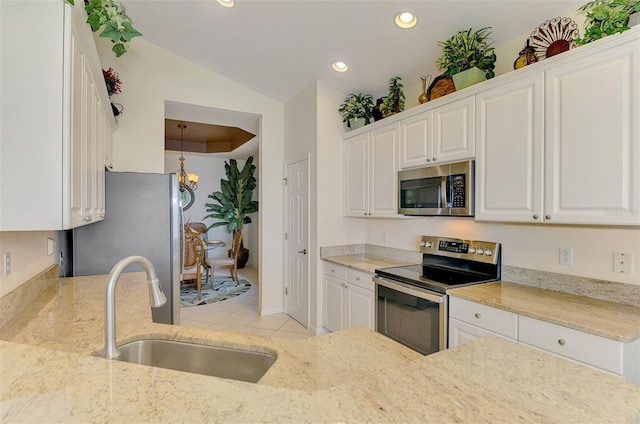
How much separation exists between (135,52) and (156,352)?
3423 mm

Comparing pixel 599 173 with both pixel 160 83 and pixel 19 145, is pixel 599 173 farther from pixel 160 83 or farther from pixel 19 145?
pixel 160 83

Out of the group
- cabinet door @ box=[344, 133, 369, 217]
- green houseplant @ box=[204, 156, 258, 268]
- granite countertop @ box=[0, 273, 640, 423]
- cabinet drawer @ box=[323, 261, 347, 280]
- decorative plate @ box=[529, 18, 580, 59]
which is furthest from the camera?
green houseplant @ box=[204, 156, 258, 268]

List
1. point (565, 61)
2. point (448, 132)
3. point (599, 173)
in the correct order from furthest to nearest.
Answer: point (448, 132)
point (565, 61)
point (599, 173)

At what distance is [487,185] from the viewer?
2.16 metres

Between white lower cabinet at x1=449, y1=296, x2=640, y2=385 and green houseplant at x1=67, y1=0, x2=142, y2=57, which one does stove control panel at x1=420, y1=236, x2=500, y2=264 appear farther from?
green houseplant at x1=67, y1=0, x2=142, y2=57

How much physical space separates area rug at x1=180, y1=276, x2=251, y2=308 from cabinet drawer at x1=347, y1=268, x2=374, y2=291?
2723 millimetres

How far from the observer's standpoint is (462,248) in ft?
8.68

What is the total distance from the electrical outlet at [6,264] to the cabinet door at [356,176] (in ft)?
8.87

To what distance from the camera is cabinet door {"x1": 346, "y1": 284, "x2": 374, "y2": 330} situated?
284 centimetres

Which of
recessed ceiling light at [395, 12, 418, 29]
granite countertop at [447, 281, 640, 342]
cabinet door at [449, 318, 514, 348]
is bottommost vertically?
cabinet door at [449, 318, 514, 348]

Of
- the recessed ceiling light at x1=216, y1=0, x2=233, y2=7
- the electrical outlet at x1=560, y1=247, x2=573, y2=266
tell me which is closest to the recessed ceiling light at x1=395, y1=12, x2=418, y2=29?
the recessed ceiling light at x1=216, y1=0, x2=233, y2=7

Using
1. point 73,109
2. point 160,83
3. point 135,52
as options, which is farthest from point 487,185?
point 135,52

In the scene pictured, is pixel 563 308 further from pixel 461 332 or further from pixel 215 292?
pixel 215 292

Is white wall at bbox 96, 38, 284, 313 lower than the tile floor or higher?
higher
